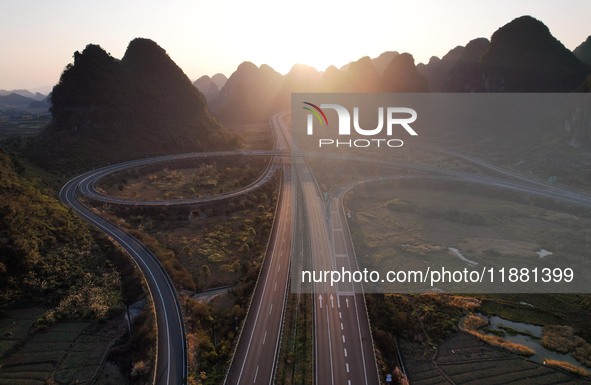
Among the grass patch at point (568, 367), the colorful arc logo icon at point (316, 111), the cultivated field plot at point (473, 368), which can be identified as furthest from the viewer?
the colorful arc logo icon at point (316, 111)

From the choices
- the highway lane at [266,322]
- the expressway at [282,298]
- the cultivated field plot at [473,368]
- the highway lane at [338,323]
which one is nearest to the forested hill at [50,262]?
the expressway at [282,298]

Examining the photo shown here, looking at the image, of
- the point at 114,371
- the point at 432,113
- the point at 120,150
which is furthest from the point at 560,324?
the point at 432,113

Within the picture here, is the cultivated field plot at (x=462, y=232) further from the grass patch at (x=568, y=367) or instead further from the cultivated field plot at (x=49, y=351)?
the cultivated field plot at (x=49, y=351)

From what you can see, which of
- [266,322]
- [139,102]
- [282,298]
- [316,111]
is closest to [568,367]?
[282,298]

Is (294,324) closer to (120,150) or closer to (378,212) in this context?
(378,212)

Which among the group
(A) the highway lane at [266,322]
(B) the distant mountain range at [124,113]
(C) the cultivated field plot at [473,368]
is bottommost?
(C) the cultivated field plot at [473,368]

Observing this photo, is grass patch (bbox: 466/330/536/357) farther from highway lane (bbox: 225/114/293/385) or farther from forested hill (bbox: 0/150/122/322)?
forested hill (bbox: 0/150/122/322)

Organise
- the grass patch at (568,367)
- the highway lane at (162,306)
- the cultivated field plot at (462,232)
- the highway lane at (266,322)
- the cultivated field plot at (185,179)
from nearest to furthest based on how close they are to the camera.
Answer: the highway lane at (266,322) → the highway lane at (162,306) → the grass patch at (568,367) → the cultivated field plot at (462,232) → the cultivated field plot at (185,179)
